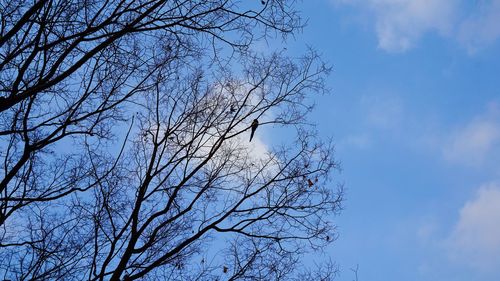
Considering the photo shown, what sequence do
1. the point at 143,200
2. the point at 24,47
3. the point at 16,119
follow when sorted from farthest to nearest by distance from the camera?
the point at 143,200 → the point at 16,119 → the point at 24,47

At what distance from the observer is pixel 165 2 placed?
497cm

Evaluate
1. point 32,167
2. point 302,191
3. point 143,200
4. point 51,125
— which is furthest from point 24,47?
point 302,191

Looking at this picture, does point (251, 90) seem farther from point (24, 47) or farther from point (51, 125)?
point (24, 47)

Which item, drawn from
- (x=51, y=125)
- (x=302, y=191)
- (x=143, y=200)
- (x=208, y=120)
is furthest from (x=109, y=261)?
(x=302, y=191)

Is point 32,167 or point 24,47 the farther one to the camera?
point 32,167

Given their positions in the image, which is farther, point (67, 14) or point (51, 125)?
point (51, 125)

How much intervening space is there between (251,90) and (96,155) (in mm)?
2611

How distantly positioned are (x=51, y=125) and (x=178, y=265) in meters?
2.63

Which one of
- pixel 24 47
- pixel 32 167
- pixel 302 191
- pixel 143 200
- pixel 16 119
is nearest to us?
pixel 24 47

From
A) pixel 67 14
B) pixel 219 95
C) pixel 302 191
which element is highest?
pixel 219 95

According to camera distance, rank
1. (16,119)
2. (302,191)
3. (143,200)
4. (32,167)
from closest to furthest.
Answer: (16,119) → (32,167) → (143,200) → (302,191)

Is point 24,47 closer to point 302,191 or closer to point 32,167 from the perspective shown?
point 32,167

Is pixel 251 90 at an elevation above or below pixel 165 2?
above

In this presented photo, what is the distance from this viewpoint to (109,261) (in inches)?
248
